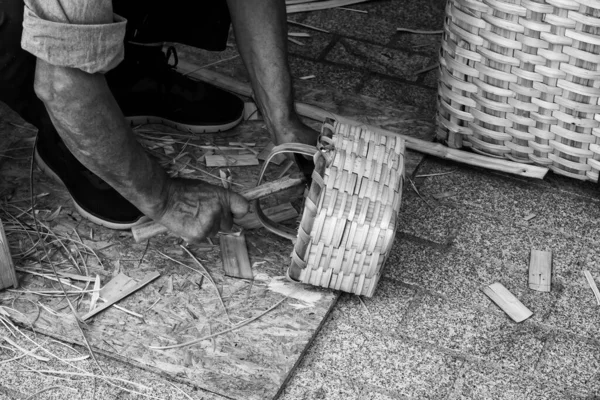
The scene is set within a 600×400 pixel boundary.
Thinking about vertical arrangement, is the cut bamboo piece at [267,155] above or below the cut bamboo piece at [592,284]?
above

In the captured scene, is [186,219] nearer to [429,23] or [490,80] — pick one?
[490,80]

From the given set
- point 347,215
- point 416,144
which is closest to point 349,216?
point 347,215

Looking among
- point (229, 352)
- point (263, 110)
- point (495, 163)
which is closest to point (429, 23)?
point (495, 163)

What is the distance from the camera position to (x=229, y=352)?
6.16 feet

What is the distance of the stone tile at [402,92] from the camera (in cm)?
273

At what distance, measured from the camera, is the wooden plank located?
2418 mm

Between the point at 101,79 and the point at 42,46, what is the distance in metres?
0.15

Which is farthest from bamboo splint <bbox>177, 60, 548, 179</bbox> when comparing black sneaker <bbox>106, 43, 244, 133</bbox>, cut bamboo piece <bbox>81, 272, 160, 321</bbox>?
cut bamboo piece <bbox>81, 272, 160, 321</bbox>

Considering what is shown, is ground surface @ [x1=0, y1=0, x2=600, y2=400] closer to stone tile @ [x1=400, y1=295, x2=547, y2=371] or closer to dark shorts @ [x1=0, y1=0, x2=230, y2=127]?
stone tile @ [x1=400, y1=295, x2=547, y2=371]

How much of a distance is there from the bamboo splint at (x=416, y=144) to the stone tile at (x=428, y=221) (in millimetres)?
186

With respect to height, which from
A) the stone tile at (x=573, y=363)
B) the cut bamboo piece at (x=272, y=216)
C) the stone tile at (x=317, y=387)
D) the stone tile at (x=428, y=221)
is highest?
the cut bamboo piece at (x=272, y=216)

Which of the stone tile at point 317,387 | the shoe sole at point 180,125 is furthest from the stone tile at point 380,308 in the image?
the shoe sole at point 180,125

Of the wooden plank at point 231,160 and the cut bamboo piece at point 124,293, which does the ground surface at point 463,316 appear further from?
the wooden plank at point 231,160

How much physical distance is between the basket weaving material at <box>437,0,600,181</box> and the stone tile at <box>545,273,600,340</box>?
14.7 inches
